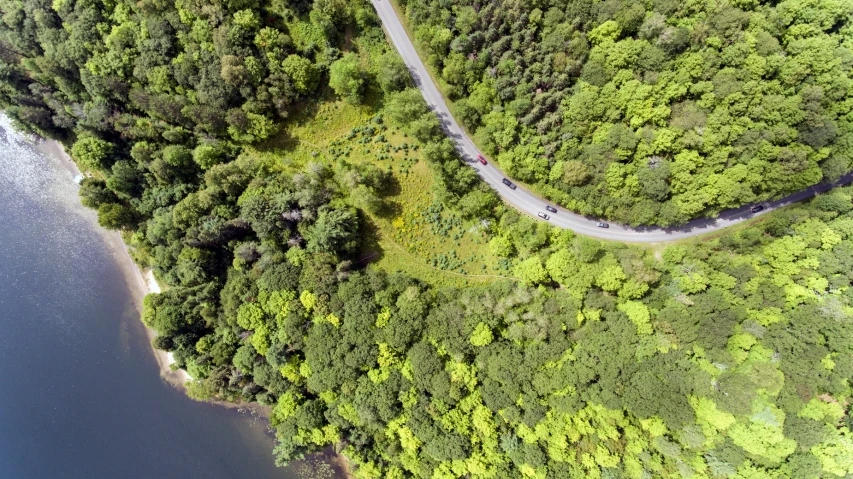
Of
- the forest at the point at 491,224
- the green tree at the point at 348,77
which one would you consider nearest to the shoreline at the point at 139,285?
the forest at the point at 491,224

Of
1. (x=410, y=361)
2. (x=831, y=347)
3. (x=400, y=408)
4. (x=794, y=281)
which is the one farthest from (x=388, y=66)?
(x=831, y=347)

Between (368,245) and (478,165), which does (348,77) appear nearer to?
(478,165)

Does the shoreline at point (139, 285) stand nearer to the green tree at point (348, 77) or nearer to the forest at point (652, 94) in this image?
the green tree at point (348, 77)

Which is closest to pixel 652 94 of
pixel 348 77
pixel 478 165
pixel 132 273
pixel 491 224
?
pixel 478 165

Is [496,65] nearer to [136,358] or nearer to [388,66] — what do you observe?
[388,66]

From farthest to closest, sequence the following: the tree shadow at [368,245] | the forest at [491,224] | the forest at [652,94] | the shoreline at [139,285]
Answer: the shoreline at [139,285] < the tree shadow at [368,245] < the forest at [652,94] < the forest at [491,224]

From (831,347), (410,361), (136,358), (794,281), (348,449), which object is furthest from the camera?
(136,358)
